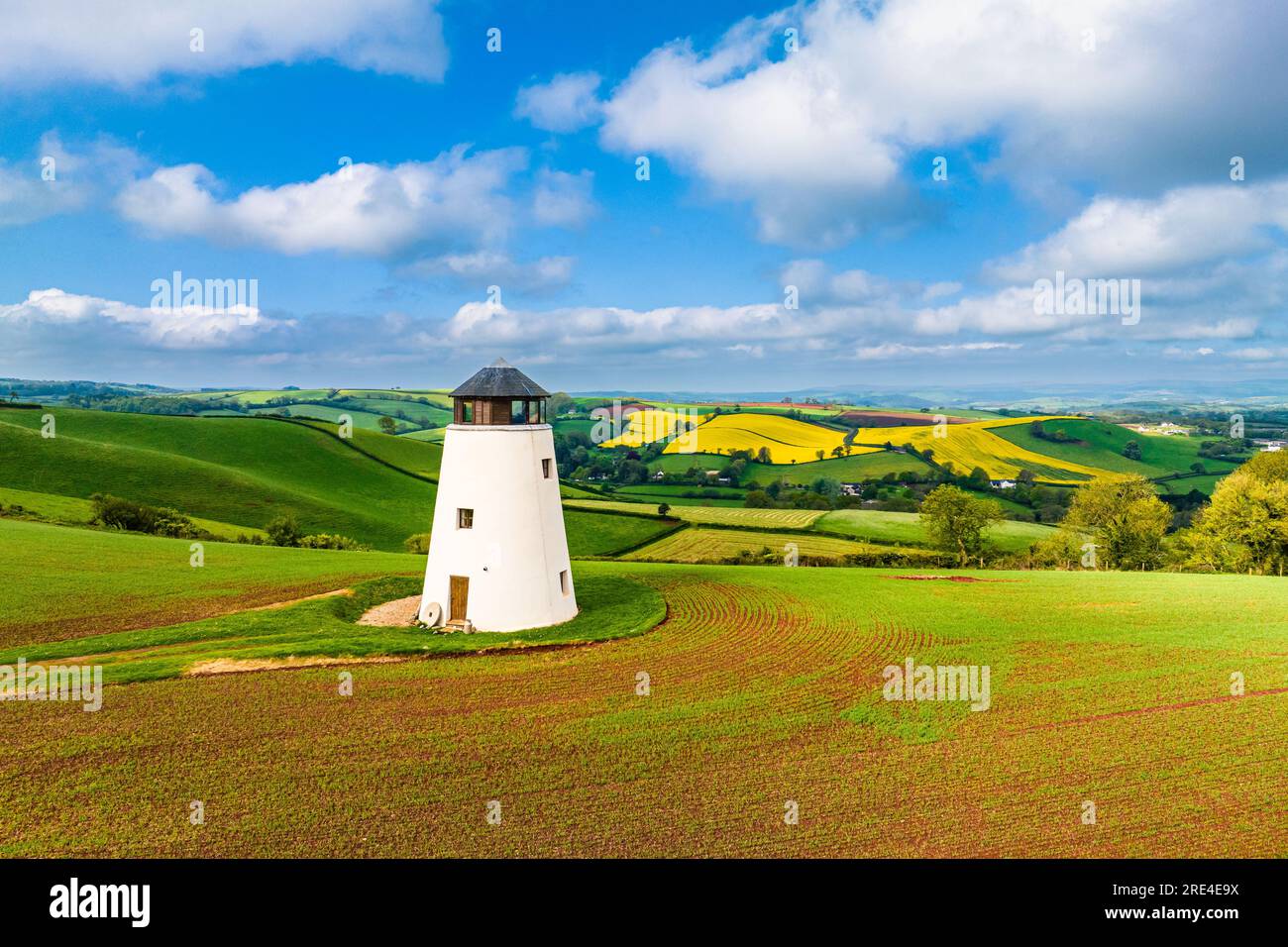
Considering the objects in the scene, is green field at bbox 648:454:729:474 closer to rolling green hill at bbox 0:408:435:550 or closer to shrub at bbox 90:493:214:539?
rolling green hill at bbox 0:408:435:550

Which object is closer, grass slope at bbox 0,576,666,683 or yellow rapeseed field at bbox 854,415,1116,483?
grass slope at bbox 0,576,666,683

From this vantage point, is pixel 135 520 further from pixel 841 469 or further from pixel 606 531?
pixel 841 469

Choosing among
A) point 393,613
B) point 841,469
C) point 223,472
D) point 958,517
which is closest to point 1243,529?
point 958,517

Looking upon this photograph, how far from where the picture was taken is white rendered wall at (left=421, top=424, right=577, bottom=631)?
74.8ft

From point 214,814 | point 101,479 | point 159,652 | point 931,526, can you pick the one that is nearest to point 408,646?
point 159,652

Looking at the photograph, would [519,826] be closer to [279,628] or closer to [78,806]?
[78,806]

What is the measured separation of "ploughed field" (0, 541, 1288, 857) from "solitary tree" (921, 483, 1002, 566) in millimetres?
33211

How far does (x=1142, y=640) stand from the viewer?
919 inches

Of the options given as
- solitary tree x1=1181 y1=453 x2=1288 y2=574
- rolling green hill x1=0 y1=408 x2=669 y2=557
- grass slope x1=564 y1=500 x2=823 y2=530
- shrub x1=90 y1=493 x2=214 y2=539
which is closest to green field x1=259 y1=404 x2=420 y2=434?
rolling green hill x1=0 y1=408 x2=669 y2=557

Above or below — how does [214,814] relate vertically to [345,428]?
below

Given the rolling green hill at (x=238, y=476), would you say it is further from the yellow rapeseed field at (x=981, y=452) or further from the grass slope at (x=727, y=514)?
the yellow rapeseed field at (x=981, y=452)

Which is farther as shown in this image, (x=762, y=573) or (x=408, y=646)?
(x=762, y=573)

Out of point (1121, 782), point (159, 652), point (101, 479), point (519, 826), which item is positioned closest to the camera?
point (519, 826)

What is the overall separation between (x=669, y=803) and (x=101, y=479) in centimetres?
7451
